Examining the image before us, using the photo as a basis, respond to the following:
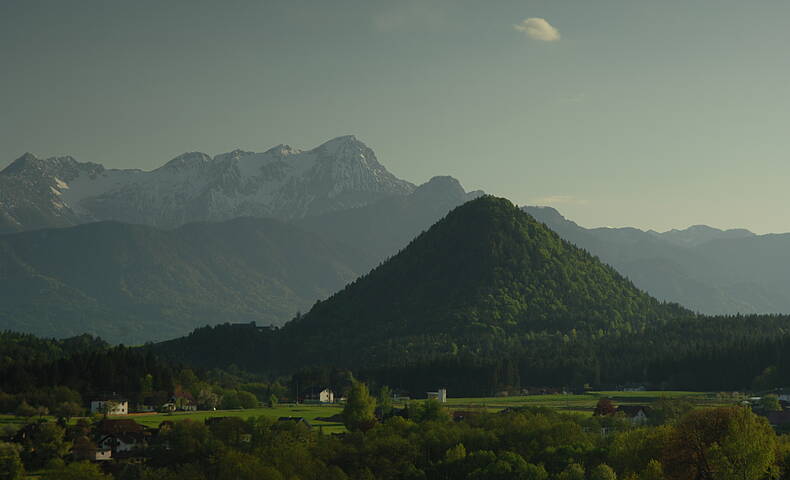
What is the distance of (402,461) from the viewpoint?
170 m

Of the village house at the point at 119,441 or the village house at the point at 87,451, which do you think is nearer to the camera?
the village house at the point at 87,451

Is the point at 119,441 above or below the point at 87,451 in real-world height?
above

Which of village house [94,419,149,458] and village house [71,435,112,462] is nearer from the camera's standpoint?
village house [71,435,112,462]

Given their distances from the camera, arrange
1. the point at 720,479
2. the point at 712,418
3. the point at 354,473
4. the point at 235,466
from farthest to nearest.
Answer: the point at 354,473
the point at 235,466
the point at 712,418
the point at 720,479

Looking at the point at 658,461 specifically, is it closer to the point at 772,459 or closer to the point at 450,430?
the point at 772,459

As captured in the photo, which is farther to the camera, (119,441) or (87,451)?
(119,441)

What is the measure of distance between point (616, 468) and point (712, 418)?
993 inches

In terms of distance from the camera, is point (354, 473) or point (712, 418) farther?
point (354, 473)

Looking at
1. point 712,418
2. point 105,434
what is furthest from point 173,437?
point 712,418

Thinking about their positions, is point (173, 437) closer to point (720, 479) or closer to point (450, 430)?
point (450, 430)

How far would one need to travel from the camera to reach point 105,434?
198 metres

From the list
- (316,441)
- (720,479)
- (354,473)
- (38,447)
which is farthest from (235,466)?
(720,479)

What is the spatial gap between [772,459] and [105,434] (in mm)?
110408

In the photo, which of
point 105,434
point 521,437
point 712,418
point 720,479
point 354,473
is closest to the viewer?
point 720,479
